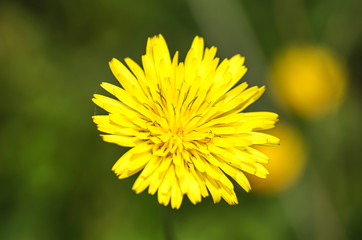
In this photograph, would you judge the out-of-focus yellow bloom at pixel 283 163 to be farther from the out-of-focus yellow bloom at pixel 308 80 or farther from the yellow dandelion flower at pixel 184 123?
the yellow dandelion flower at pixel 184 123

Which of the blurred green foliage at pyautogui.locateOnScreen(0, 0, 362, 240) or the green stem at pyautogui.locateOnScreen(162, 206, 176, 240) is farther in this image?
the blurred green foliage at pyautogui.locateOnScreen(0, 0, 362, 240)

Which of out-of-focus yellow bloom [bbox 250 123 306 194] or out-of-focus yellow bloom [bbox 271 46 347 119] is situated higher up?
out-of-focus yellow bloom [bbox 271 46 347 119]

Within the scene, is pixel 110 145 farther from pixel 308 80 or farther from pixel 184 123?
pixel 308 80

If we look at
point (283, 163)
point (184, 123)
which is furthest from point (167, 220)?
point (283, 163)

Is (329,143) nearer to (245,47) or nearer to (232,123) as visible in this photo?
(245,47)

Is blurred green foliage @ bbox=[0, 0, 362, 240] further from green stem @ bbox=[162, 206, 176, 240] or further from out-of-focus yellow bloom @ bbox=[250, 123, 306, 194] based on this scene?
green stem @ bbox=[162, 206, 176, 240]

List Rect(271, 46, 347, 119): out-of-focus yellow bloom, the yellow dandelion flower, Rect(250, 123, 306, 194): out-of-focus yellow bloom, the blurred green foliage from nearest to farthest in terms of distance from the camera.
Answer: the yellow dandelion flower → the blurred green foliage → Rect(250, 123, 306, 194): out-of-focus yellow bloom → Rect(271, 46, 347, 119): out-of-focus yellow bloom

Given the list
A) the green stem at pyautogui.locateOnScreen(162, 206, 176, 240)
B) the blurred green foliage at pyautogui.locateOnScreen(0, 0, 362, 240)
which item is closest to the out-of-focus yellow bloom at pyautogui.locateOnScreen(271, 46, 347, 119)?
the blurred green foliage at pyautogui.locateOnScreen(0, 0, 362, 240)
